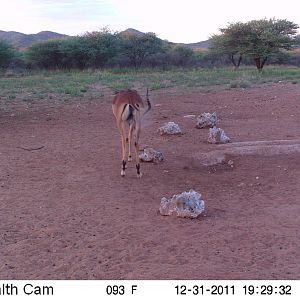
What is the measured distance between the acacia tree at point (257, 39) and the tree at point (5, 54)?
18.1 m

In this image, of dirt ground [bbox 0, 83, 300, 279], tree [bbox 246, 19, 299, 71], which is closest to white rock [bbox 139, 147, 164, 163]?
dirt ground [bbox 0, 83, 300, 279]

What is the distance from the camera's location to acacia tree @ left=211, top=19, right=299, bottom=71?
4103cm

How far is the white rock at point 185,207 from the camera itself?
633 cm

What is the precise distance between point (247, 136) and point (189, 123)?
2.13 metres

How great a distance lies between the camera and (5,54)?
152 ft

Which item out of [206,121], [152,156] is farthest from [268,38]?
[152,156]

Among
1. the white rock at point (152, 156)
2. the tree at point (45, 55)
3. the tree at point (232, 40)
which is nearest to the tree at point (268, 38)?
the tree at point (232, 40)

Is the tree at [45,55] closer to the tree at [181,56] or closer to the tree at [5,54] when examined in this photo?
the tree at [5,54]

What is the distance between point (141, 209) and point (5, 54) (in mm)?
42400

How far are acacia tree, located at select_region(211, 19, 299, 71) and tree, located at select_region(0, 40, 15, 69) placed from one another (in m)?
18.1

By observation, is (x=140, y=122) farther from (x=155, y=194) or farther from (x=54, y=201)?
(x=54, y=201)

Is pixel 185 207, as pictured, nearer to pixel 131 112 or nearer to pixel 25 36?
pixel 131 112

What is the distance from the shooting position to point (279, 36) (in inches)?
1641
